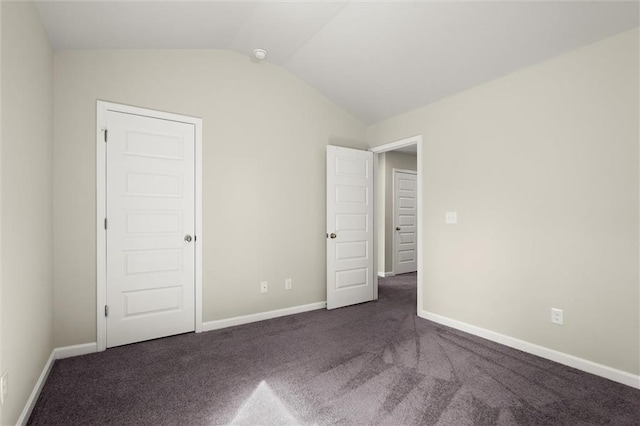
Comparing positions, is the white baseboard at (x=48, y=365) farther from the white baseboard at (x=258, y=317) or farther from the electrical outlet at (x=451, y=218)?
the electrical outlet at (x=451, y=218)

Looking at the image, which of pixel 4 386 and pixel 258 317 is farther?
pixel 258 317

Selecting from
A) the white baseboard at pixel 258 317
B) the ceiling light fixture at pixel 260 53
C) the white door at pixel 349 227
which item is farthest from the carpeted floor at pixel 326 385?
the ceiling light fixture at pixel 260 53

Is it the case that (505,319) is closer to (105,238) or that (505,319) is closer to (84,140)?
(105,238)

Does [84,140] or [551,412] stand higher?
[84,140]

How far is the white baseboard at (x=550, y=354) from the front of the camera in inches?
87.3

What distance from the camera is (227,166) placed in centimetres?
336

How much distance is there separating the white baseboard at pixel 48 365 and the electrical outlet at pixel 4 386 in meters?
0.31

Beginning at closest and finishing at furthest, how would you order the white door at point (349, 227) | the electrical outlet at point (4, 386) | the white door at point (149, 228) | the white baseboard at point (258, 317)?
the electrical outlet at point (4, 386) < the white door at point (149, 228) < the white baseboard at point (258, 317) < the white door at point (349, 227)

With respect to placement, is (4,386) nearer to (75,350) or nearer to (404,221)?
(75,350)

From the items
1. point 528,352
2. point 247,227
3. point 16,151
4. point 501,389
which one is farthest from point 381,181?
point 16,151

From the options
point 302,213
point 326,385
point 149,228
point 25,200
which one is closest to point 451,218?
point 302,213

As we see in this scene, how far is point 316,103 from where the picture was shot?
13.2 ft

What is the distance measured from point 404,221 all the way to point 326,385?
15.4 ft

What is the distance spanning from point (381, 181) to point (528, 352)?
13.1ft
